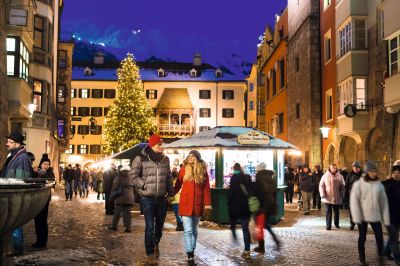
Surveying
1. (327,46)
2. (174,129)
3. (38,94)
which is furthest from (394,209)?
(174,129)

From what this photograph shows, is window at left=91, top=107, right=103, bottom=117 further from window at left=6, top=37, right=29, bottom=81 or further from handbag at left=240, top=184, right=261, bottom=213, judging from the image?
handbag at left=240, top=184, right=261, bottom=213

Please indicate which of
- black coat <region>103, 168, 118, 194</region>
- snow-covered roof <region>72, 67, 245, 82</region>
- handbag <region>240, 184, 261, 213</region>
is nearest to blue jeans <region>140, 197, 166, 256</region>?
handbag <region>240, 184, 261, 213</region>

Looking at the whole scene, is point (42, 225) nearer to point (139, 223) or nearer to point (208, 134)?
point (139, 223)

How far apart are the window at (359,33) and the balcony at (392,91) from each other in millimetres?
4670

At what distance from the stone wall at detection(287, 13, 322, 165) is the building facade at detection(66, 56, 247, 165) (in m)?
42.7

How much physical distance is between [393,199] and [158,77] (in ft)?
238

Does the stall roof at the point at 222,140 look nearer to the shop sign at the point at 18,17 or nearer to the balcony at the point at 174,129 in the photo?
the shop sign at the point at 18,17

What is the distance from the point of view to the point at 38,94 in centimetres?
3334

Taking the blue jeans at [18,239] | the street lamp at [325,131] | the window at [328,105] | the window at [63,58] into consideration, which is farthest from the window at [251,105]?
the blue jeans at [18,239]

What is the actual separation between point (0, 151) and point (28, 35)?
15177mm

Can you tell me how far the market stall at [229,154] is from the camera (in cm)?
1681

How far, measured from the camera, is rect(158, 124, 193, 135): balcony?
75.6 m

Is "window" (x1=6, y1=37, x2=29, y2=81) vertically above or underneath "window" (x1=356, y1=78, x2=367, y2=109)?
above

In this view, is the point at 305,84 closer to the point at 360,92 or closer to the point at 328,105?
the point at 328,105
